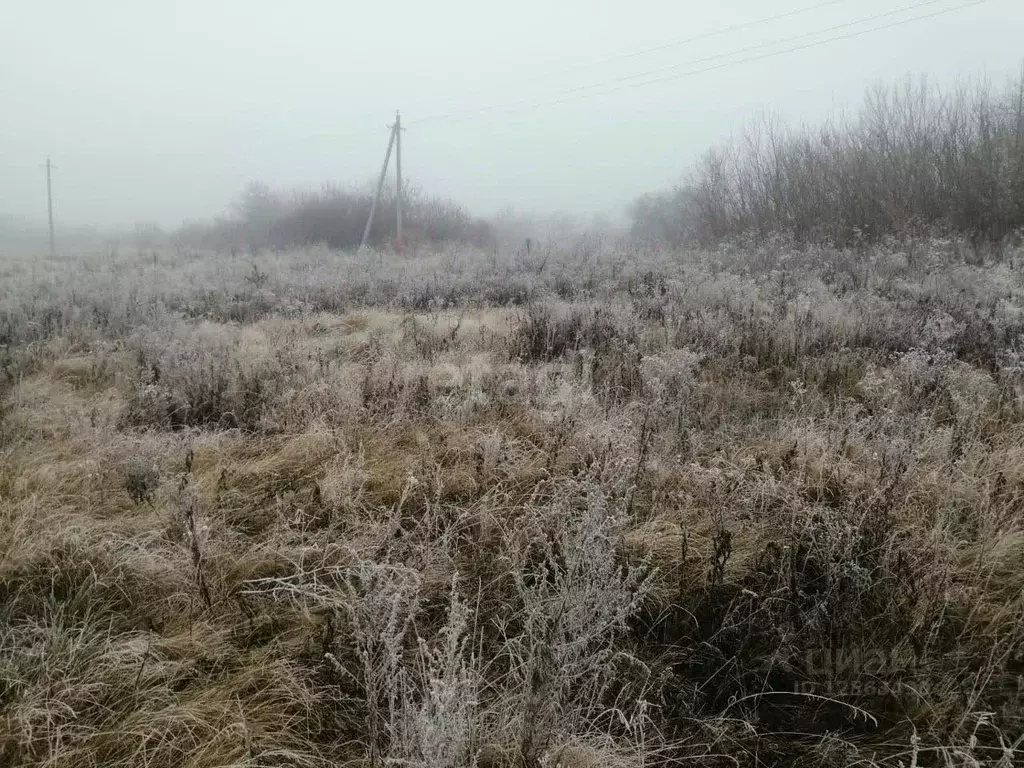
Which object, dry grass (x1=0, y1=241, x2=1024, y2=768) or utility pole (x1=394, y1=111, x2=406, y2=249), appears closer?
dry grass (x1=0, y1=241, x2=1024, y2=768)

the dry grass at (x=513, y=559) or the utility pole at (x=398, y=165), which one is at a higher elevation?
the utility pole at (x=398, y=165)

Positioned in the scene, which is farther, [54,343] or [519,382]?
[54,343]

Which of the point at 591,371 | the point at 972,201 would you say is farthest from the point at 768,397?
the point at 972,201

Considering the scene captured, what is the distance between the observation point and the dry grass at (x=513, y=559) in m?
1.80

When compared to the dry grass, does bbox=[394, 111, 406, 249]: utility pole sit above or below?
above

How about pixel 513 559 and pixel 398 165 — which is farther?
pixel 398 165

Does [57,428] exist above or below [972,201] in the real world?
below

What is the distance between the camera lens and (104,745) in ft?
5.71

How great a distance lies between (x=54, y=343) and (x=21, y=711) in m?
5.51

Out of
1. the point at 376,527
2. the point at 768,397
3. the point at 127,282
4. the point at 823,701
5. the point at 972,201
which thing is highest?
the point at 972,201

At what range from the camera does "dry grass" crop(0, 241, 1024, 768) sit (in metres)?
1.80

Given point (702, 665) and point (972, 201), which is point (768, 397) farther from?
point (972, 201)

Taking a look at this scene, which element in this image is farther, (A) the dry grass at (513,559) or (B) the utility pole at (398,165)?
(B) the utility pole at (398,165)

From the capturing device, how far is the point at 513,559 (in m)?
2.46
